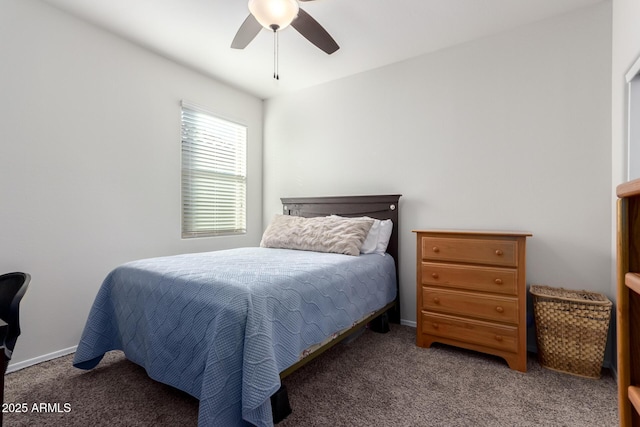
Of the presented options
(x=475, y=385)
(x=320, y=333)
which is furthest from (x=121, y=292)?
(x=475, y=385)

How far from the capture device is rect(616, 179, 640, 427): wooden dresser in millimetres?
639

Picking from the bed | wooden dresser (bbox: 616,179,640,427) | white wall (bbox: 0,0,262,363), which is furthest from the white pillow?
wooden dresser (bbox: 616,179,640,427)

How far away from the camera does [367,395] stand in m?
1.76

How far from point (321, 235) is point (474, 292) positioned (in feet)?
4.18

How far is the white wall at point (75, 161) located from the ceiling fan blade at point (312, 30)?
163cm

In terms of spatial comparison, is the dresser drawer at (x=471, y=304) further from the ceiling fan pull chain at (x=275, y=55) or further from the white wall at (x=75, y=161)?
the white wall at (x=75, y=161)

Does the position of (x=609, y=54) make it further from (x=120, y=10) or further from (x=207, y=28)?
(x=120, y=10)

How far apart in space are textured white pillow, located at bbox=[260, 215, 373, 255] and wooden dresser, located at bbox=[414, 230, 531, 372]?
52 centimetres

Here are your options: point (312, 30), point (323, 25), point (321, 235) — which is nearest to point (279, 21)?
point (312, 30)

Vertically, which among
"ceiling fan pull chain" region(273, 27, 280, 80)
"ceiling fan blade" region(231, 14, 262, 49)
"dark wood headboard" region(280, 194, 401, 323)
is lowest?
A: "dark wood headboard" region(280, 194, 401, 323)

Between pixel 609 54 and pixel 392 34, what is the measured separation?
1527 mm

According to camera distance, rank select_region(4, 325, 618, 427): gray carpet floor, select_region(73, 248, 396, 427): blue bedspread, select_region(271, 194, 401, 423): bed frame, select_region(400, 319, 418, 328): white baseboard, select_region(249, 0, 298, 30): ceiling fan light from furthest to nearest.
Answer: select_region(400, 319, 418, 328): white baseboard → select_region(271, 194, 401, 423): bed frame → select_region(249, 0, 298, 30): ceiling fan light → select_region(4, 325, 618, 427): gray carpet floor → select_region(73, 248, 396, 427): blue bedspread

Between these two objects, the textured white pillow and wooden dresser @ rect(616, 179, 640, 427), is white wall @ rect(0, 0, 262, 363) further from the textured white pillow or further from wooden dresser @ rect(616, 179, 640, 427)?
wooden dresser @ rect(616, 179, 640, 427)

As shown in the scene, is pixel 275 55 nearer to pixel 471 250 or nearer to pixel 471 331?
pixel 471 250
